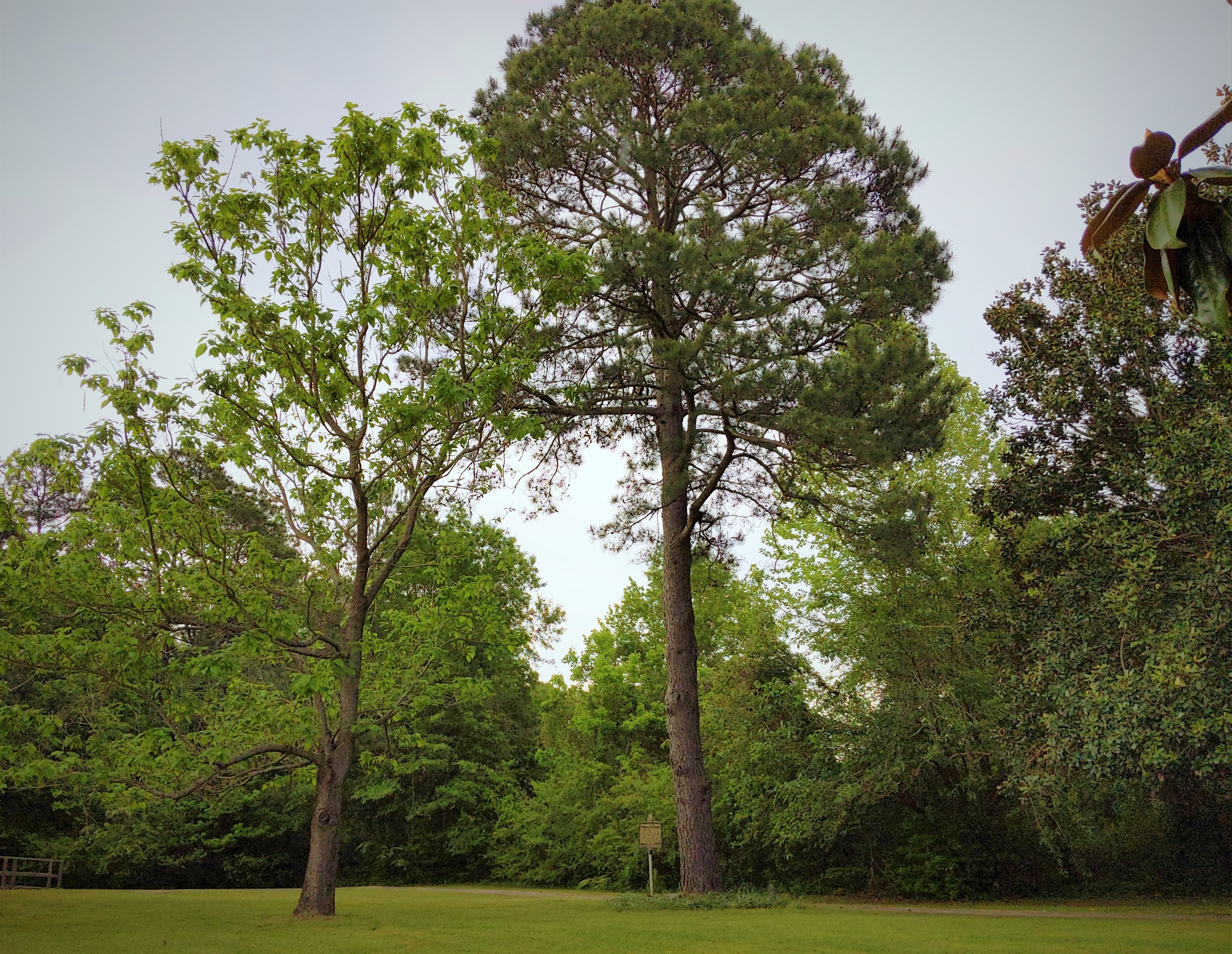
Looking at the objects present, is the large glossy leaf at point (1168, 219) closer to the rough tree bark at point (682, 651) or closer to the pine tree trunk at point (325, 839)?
the rough tree bark at point (682, 651)

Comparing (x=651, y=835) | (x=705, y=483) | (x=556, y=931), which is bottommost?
(x=556, y=931)

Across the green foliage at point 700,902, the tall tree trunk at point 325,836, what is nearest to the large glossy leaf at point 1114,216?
the tall tree trunk at point 325,836

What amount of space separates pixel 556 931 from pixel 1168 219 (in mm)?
10320

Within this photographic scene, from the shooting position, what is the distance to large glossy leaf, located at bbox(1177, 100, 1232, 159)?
88.6 inches

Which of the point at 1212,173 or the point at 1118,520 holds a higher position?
the point at 1118,520

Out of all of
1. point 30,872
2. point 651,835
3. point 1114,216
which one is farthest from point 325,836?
point 30,872

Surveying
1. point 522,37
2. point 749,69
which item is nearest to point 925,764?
point 749,69

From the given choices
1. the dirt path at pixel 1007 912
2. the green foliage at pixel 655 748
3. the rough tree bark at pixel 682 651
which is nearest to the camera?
the dirt path at pixel 1007 912

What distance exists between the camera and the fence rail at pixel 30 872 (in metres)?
20.8

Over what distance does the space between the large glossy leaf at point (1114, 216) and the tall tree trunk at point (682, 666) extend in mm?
9776

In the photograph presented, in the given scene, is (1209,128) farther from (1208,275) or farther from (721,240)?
(721,240)

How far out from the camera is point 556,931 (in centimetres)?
1055

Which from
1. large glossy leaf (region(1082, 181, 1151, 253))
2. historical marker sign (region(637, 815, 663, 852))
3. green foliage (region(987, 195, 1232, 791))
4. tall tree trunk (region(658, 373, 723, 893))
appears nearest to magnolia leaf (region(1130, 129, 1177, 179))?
large glossy leaf (region(1082, 181, 1151, 253))

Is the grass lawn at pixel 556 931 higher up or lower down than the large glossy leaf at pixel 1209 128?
lower down
